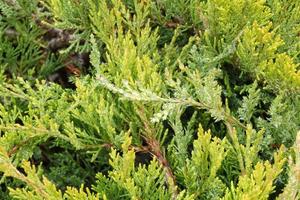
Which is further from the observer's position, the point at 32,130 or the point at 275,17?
the point at 275,17

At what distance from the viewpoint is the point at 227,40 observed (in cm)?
212

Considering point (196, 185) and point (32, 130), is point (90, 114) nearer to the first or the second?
point (32, 130)

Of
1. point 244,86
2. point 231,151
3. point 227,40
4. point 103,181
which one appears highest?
point 227,40

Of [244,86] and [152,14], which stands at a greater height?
[152,14]

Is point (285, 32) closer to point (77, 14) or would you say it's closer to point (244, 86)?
point (244, 86)

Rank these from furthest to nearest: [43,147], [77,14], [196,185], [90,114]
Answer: [43,147]
[77,14]
[90,114]
[196,185]

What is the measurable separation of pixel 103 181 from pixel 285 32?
1.09 m

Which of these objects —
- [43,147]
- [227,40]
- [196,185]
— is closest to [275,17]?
[227,40]

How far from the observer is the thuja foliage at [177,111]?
1725 mm

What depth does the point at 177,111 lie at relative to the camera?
1906 millimetres

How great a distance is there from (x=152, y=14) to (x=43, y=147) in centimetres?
105

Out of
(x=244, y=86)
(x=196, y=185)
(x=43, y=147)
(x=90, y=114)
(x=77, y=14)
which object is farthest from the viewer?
(x=43, y=147)

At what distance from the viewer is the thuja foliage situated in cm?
172

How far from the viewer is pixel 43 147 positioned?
2777 millimetres
